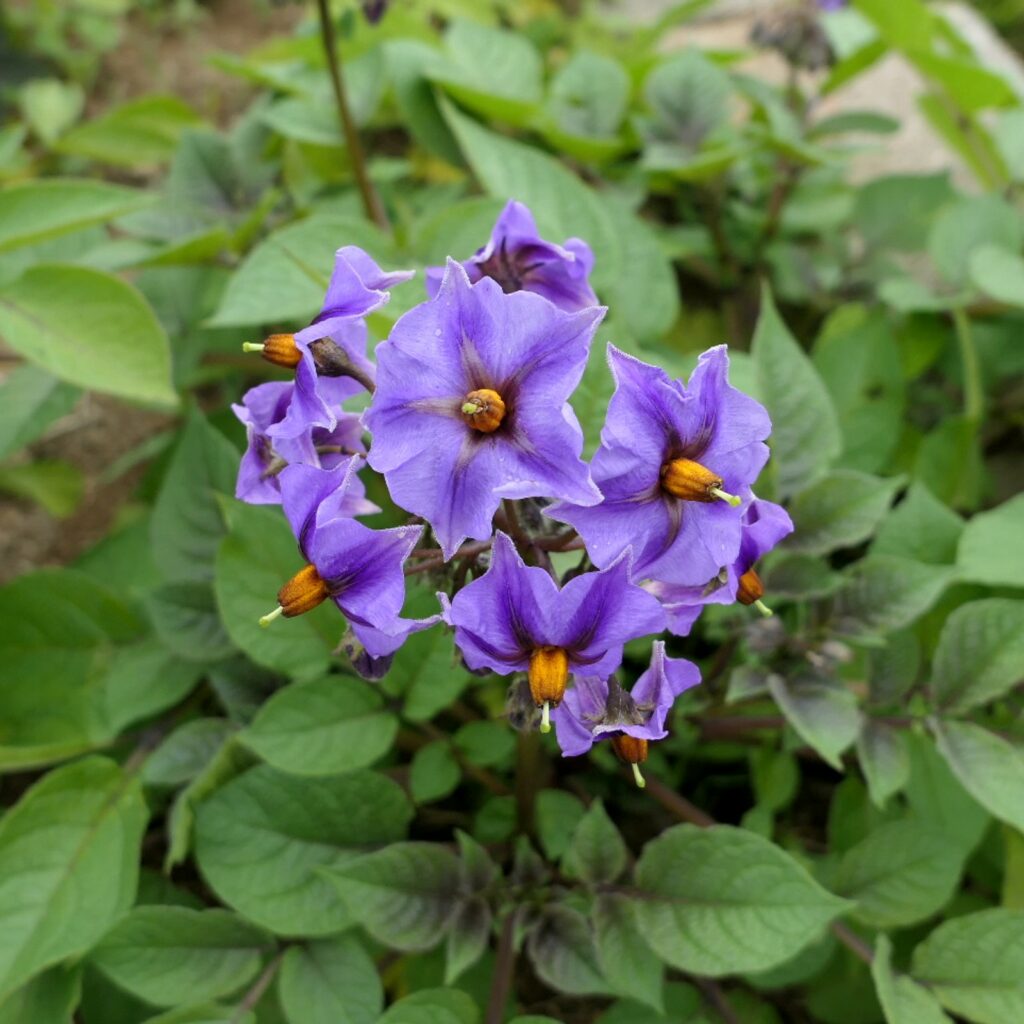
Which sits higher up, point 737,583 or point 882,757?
point 737,583

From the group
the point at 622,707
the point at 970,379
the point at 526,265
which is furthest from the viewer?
the point at 970,379

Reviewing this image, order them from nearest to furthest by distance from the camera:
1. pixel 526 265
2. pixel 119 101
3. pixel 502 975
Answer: pixel 526 265, pixel 502 975, pixel 119 101

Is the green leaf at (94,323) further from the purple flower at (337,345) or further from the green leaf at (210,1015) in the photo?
the green leaf at (210,1015)

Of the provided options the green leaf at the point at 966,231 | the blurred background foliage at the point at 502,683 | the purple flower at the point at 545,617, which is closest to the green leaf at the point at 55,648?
the blurred background foliage at the point at 502,683

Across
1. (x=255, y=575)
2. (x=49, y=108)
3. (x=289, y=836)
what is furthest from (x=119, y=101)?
(x=289, y=836)

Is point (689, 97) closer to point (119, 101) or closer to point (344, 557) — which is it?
point (344, 557)

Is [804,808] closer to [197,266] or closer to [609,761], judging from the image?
[609,761]

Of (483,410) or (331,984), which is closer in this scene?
(483,410)
